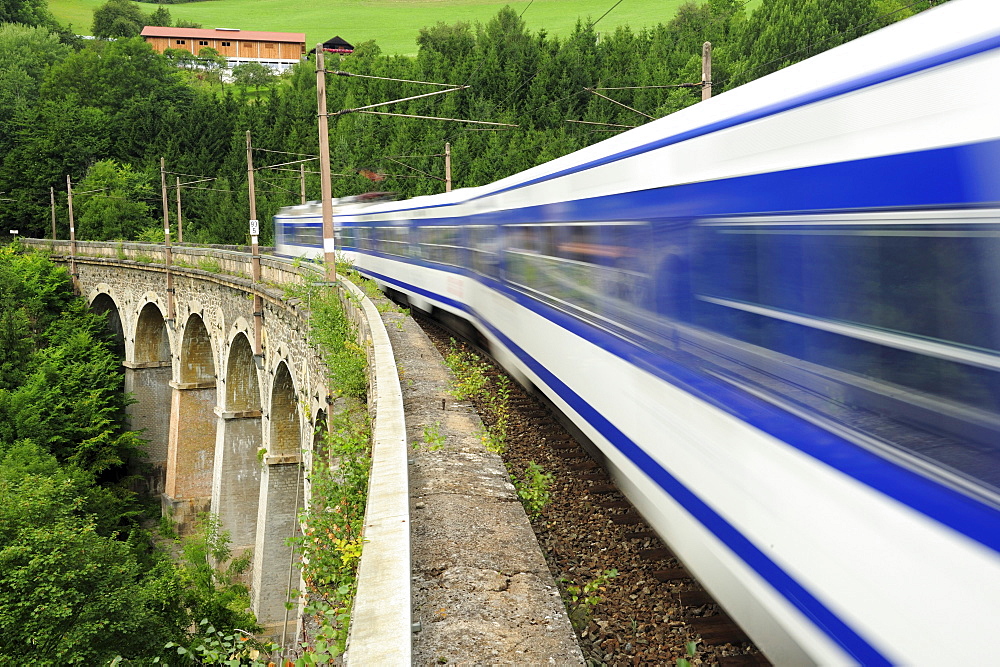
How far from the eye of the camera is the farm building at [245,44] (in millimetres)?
126375

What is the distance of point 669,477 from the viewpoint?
4941mm

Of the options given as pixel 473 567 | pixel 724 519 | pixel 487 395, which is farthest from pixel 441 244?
pixel 724 519

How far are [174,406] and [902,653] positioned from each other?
3432 cm

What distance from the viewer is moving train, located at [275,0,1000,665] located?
263 cm

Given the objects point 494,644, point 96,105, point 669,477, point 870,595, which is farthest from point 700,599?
point 96,105

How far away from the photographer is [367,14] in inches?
5276

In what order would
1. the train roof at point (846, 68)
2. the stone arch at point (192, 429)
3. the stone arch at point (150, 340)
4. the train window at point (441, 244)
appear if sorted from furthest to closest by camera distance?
the stone arch at point (150, 340) < the stone arch at point (192, 429) < the train window at point (441, 244) < the train roof at point (846, 68)

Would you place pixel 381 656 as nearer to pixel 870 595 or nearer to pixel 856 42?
pixel 870 595

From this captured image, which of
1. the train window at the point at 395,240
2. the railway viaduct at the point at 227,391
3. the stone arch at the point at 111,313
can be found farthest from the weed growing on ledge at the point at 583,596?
the stone arch at the point at 111,313

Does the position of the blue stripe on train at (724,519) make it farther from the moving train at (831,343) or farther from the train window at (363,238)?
the train window at (363,238)

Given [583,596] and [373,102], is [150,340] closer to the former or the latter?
[583,596]

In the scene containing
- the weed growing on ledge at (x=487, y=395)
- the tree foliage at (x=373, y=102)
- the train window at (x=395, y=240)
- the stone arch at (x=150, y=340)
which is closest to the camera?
the weed growing on ledge at (x=487, y=395)

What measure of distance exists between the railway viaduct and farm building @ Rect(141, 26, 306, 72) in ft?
309

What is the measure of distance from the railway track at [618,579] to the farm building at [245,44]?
12916 cm
